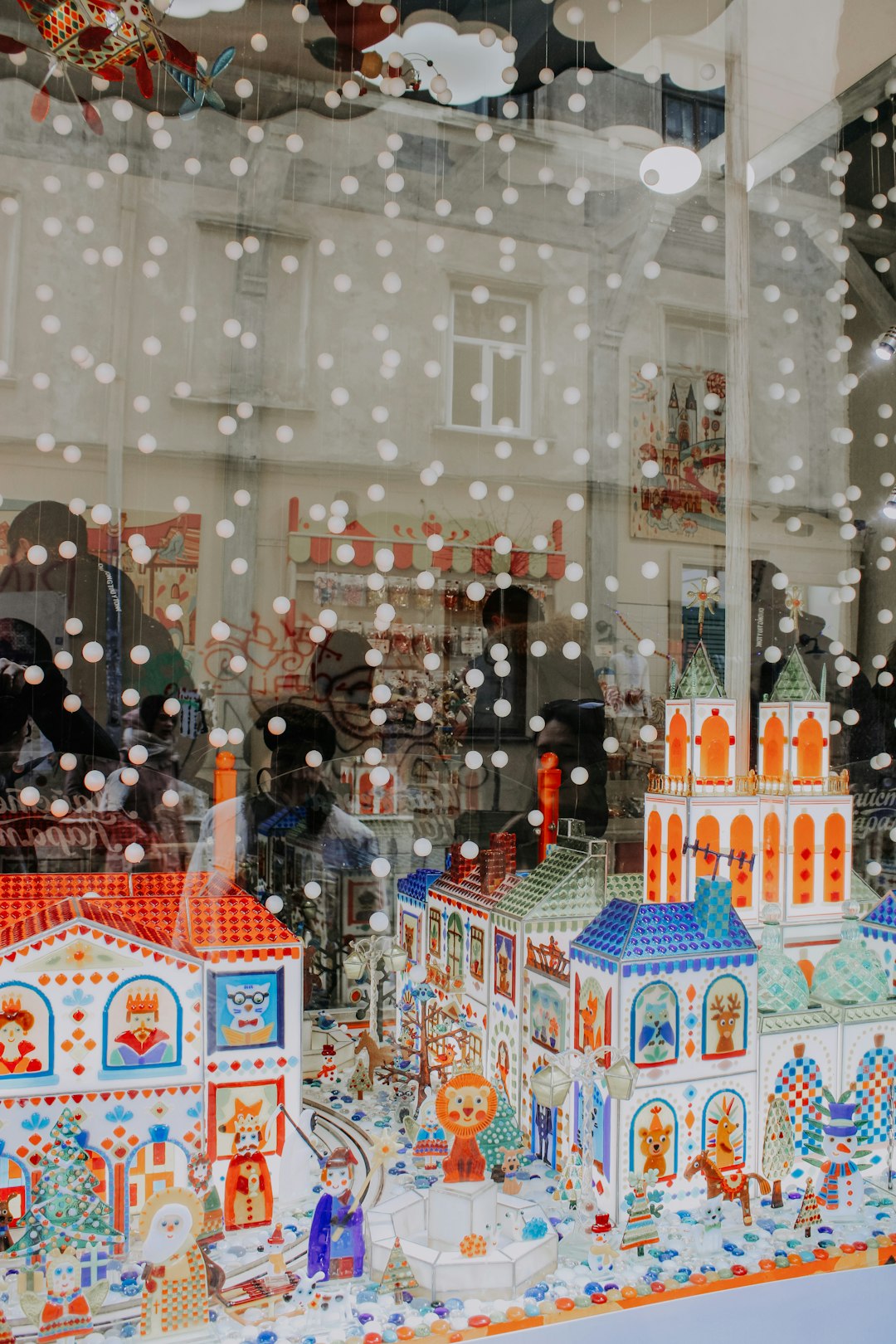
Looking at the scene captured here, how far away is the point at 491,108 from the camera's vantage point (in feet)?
6.26

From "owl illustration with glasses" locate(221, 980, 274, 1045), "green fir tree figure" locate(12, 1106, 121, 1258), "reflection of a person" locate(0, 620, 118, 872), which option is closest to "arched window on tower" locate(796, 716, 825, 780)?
"owl illustration with glasses" locate(221, 980, 274, 1045)

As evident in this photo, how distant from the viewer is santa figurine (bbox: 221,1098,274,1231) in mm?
1547

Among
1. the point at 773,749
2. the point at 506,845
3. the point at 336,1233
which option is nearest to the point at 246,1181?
the point at 336,1233

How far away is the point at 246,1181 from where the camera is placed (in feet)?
5.09

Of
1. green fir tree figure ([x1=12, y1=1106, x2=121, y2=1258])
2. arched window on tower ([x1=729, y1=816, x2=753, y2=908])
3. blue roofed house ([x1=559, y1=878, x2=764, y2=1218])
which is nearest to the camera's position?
green fir tree figure ([x1=12, y1=1106, x2=121, y2=1258])

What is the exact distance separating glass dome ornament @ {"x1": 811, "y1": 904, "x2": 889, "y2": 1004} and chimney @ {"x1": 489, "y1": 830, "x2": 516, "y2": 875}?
1.91 feet

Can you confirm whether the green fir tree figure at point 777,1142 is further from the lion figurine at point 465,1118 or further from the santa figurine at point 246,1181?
the santa figurine at point 246,1181

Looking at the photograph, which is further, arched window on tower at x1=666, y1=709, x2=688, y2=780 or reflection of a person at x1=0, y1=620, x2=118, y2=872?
arched window on tower at x1=666, y1=709, x2=688, y2=780

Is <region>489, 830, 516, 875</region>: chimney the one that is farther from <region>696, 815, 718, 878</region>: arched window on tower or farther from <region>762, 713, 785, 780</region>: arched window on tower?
<region>762, 713, 785, 780</region>: arched window on tower

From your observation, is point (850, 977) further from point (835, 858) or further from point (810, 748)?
point (810, 748)

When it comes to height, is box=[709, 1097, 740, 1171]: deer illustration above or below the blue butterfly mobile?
below

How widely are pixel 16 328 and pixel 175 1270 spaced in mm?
1381

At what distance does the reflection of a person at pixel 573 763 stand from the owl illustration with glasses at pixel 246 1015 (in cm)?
51

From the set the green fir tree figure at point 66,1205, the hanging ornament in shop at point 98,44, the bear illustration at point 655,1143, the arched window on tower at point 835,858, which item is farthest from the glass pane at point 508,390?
the green fir tree figure at point 66,1205
